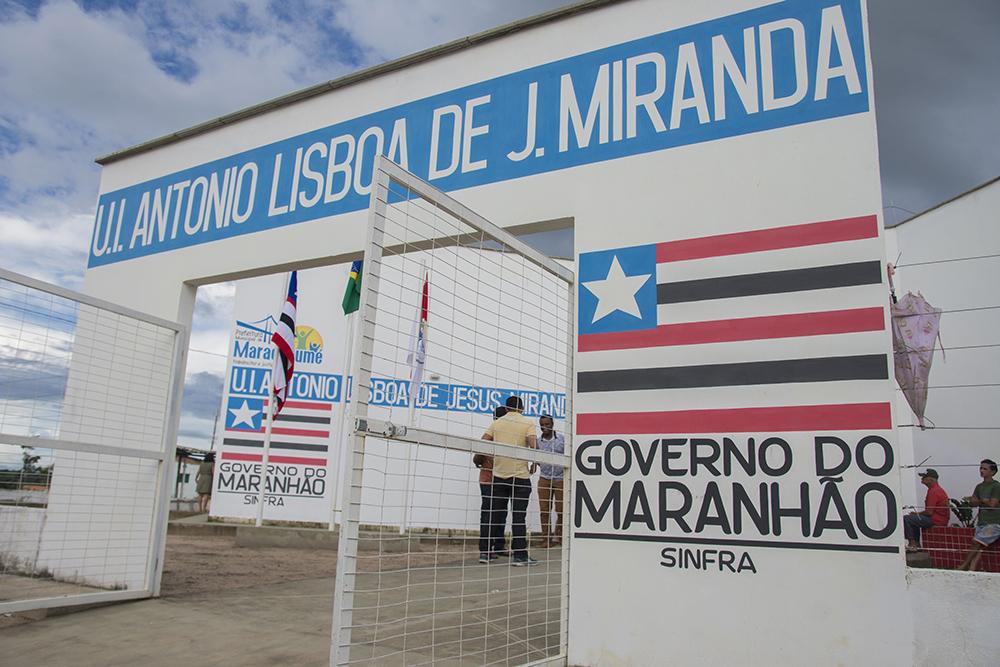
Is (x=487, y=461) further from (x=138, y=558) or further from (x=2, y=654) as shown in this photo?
(x=2, y=654)

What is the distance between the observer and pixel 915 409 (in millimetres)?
4215

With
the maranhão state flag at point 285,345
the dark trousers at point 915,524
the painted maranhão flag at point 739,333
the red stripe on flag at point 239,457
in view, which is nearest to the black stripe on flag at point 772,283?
the painted maranhão flag at point 739,333

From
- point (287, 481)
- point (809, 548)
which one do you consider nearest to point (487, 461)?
point (809, 548)

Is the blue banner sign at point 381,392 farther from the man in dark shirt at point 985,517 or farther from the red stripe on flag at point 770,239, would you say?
the red stripe on flag at point 770,239

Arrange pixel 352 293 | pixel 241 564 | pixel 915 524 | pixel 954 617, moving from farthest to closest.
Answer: pixel 352 293, pixel 241 564, pixel 915 524, pixel 954 617

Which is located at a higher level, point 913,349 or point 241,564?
point 913,349

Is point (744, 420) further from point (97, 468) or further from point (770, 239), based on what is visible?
point (97, 468)

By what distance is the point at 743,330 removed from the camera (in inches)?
149

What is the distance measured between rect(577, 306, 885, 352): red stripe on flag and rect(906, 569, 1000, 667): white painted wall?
1.18m

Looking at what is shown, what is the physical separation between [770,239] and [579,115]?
1.46 meters

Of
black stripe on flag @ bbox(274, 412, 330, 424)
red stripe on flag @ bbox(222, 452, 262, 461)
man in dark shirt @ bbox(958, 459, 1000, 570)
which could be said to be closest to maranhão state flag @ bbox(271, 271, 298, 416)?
black stripe on flag @ bbox(274, 412, 330, 424)

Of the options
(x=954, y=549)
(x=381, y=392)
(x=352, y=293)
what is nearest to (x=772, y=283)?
(x=954, y=549)

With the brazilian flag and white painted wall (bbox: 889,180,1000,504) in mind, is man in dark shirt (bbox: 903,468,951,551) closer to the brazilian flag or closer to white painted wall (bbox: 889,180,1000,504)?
white painted wall (bbox: 889,180,1000,504)

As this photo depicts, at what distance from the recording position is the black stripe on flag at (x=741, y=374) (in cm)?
350
